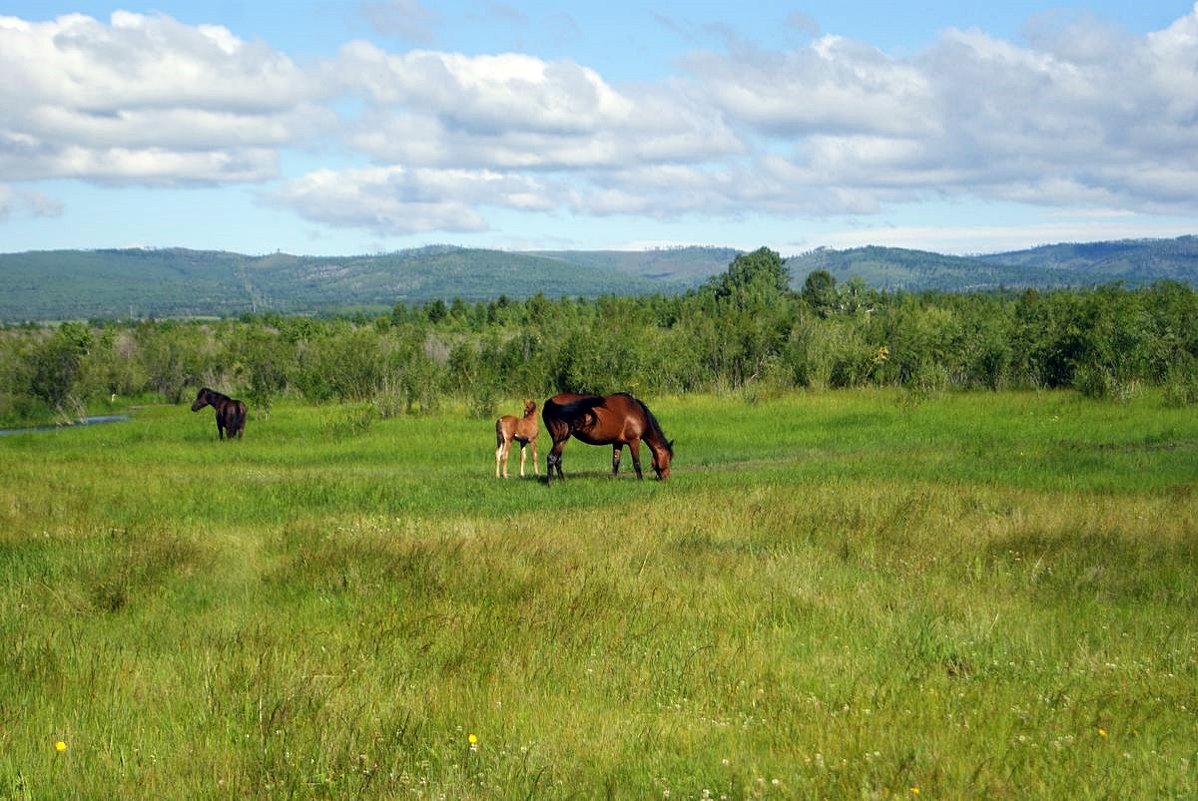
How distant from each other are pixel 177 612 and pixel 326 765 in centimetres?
431

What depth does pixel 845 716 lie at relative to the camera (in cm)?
693

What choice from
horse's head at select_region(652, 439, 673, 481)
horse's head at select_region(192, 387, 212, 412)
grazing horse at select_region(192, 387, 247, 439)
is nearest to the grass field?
horse's head at select_region(652, 439, 673, 481)

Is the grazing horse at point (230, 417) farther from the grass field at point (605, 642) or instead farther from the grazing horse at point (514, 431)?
the grass field at point (605, 642)

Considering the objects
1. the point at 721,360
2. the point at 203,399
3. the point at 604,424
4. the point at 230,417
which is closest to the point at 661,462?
the point at 604,424

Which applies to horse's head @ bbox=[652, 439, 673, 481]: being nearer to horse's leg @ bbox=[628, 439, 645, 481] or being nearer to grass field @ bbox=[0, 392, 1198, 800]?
horse's leg @ bbox=[628, 439, 645, 481]

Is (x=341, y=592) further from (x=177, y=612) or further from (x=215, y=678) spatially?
(x=215, y=678)

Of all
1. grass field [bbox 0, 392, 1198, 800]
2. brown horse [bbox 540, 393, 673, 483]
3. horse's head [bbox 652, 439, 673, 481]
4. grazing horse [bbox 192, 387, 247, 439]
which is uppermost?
brown horse [bbox 540, 393, 673, 483]

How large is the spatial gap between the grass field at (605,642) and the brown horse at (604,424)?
6.84 feet

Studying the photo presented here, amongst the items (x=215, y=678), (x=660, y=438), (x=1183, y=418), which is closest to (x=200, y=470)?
(x=660, y=438)

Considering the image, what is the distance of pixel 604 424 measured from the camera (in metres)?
21.2

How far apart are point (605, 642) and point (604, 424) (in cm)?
1253

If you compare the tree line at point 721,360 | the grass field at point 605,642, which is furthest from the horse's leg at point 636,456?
the tree line at point 721,360

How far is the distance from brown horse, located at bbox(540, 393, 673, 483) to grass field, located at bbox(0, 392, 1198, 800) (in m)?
2.08

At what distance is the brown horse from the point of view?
68.5 ft
